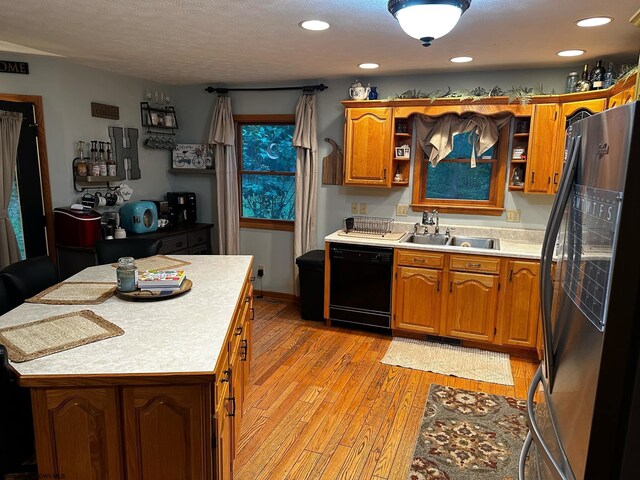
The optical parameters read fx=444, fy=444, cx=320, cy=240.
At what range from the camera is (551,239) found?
47.4 inches

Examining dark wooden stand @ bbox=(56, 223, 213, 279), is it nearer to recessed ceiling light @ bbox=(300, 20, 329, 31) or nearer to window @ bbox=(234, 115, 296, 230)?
window @ bbox=(234, 115, 296, 230)

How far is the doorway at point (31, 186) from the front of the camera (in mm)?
3623

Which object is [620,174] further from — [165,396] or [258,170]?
[258,170]

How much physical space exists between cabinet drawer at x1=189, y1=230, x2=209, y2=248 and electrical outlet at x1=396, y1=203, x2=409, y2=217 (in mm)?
2194

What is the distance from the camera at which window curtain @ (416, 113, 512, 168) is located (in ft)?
12.9

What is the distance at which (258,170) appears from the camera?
5.11m

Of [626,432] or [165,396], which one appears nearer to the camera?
Result: [626,432]

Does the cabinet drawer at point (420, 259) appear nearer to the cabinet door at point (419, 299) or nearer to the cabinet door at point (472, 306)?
the cabinet door at point (419, 299)

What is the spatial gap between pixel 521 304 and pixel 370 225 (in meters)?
1.56

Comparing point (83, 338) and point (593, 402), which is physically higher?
point (593, 402)

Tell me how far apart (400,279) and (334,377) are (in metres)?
1.09

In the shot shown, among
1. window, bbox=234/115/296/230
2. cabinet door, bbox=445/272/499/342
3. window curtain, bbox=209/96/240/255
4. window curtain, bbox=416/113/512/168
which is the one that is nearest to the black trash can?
window, bbox=234/115/296/230

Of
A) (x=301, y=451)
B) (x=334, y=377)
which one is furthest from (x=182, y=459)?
(x=334, y=377)

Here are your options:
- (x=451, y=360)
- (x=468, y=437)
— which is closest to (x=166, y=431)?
(x=468, y=437)
